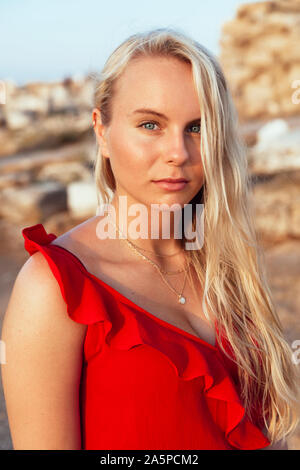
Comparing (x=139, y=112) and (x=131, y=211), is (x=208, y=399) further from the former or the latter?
(x=139, y=112)

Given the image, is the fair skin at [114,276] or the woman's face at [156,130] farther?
the woman's face at [156,130]

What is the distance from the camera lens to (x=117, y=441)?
1.47 m

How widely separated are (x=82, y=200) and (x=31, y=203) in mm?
905

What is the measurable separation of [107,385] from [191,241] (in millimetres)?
799

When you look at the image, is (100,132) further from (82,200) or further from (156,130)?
(82,200)

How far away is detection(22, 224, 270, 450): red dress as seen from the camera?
142cm

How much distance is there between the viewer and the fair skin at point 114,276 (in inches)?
52.4

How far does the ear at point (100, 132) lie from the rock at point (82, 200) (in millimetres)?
6555

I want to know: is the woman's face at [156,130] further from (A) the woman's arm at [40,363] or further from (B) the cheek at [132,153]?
(A) the woman's arm at [40,363]

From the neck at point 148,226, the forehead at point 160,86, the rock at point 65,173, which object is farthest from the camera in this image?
the rock at point 65,173

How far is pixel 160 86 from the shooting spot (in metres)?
1.52

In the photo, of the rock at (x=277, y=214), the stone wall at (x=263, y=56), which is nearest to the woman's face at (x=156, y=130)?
the rock at (x=277, y=214)

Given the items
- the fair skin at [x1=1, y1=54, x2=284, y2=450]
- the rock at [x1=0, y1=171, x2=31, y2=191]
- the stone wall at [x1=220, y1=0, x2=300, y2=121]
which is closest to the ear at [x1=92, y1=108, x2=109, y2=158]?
the fair skin at [x1=1, y1=54, x2=284, y2=450]
